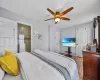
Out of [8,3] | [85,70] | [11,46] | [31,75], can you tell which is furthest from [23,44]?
[85,70]

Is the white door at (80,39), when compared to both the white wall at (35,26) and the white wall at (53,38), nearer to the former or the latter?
the white wall at (53,38)

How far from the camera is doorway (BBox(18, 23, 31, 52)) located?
2912 mm

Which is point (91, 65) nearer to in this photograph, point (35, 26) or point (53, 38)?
point (35, 26)

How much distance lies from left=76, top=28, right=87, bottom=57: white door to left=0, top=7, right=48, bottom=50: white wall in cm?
256

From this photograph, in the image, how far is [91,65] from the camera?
7.34 feet

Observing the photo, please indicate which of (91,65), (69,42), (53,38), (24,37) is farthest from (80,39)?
(24,37)

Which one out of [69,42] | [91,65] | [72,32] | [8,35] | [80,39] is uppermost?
[72,32]

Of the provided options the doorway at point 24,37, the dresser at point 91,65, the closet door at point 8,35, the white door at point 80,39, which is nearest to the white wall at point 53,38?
the white door at point 80,39

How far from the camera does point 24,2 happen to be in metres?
2.20

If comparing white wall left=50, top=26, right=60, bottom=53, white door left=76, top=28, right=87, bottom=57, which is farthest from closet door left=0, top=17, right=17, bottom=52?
white door left=76, top=28, right=87, bottom=57

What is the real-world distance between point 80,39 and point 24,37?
4.11 m

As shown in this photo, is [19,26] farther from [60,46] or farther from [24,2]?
[60,46]

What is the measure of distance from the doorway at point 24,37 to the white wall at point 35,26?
0.26 m

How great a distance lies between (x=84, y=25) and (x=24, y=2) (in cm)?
459
